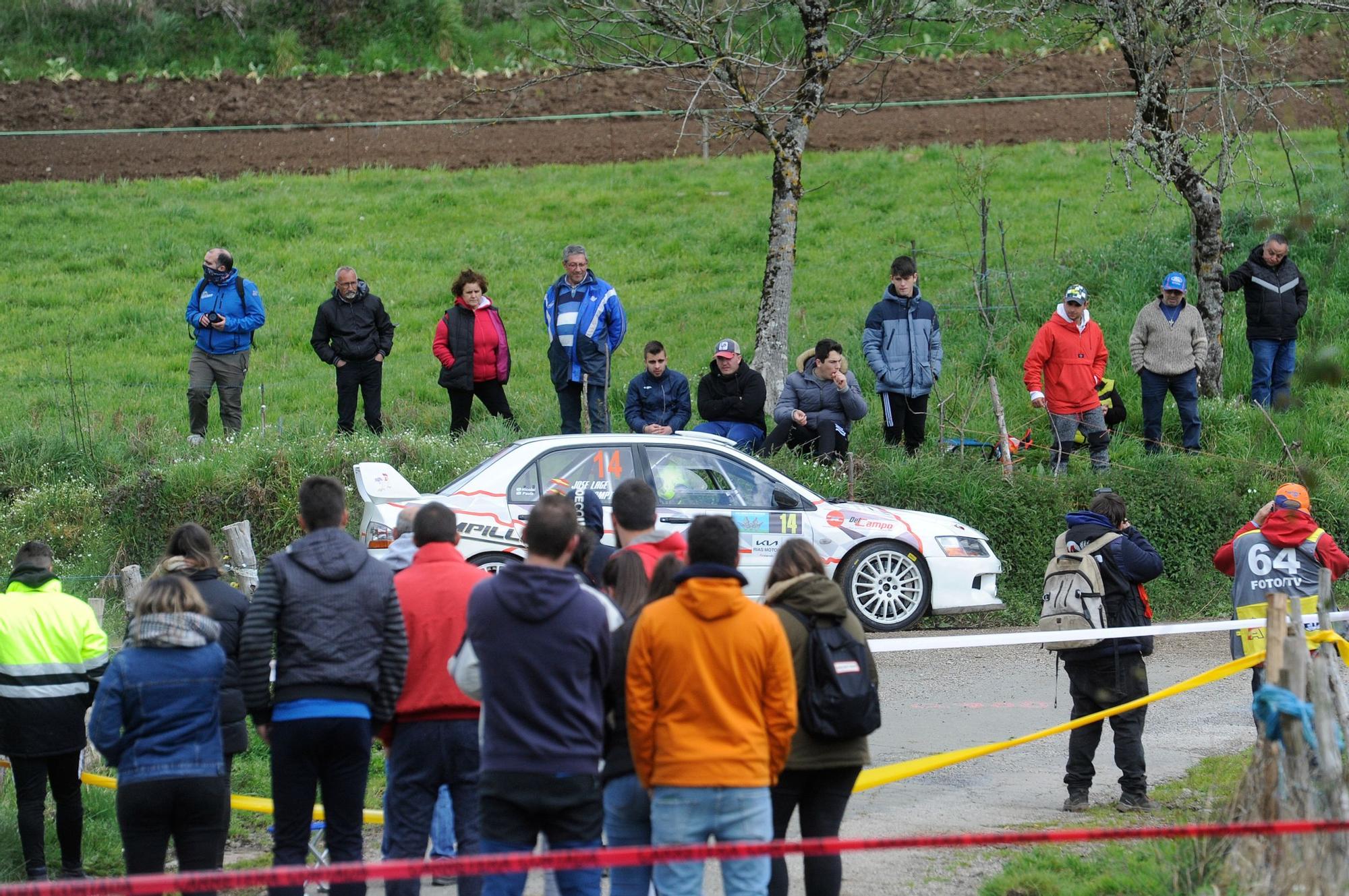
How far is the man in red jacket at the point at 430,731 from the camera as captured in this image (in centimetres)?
583

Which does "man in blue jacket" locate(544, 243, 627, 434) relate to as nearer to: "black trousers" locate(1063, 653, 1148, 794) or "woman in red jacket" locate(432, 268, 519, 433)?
"woman in red jacket" locate(432, 268, 519, 433)

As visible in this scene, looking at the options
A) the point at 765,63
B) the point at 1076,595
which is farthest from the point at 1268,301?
the point at 1076,595

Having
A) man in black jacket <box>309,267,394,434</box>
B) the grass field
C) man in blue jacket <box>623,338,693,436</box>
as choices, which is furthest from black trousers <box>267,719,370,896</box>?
man in black jacket <box>309,267,394,434</box>

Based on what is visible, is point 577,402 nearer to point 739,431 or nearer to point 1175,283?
point 739,431

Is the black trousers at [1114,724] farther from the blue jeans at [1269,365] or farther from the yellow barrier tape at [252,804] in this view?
the blue jeans at [1269,365]

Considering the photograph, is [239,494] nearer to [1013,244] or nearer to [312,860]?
[312,860]

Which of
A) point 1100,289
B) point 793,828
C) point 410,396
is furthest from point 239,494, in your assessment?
point 1100,289

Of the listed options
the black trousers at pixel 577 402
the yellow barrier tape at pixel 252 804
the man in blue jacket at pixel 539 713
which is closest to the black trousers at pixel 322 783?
Result: the man in blue jacket at pixel 539 713

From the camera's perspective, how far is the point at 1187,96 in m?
15.3

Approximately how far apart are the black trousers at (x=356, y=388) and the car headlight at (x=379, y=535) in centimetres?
464

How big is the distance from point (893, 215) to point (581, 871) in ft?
69.0

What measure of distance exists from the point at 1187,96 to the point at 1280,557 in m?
8.00

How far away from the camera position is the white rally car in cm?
1121

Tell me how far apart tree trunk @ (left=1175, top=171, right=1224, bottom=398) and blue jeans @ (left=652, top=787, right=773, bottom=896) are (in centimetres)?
1306
